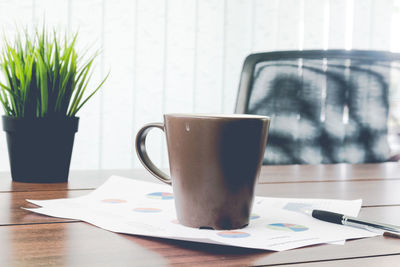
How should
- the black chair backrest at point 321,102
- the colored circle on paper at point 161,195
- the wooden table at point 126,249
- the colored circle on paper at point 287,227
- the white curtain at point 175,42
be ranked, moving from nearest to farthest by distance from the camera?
1. the wooden table at point 126,249
2. the colored circle on paper at point 287,227
3. the colored circle on paper at point 161,195
4. the black chair backrest at point 321,102
5. the white curtain at point 175,42

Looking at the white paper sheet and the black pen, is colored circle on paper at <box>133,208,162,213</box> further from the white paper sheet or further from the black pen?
the black pen

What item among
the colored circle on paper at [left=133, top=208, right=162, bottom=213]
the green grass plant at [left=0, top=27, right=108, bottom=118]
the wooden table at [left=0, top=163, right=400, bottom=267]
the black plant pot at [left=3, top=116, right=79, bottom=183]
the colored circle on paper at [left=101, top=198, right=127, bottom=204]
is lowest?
the wooden table at [left=0, top=163, right=400, bottom=267]

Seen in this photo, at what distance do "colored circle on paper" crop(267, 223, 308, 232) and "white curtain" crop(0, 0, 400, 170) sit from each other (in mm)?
1828

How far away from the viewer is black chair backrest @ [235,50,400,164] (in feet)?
4.20

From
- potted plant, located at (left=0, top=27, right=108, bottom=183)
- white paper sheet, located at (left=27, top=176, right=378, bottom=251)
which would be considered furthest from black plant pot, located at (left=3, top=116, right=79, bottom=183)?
white paper sheet, located at (left=27, top=176, right=378, bottom=251)

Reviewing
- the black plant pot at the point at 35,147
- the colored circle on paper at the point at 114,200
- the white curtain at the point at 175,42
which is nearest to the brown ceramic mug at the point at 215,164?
the colored circle on paper at the point at 114,200

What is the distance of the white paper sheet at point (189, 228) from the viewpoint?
0.44 meters

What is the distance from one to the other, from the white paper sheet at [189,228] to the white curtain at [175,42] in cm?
165

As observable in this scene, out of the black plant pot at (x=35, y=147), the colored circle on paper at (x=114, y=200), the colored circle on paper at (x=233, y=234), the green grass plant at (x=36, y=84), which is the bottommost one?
the colored circle on paper at (x=114, y=200)

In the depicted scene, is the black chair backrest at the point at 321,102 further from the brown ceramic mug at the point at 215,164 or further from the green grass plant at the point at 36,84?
the brown ceramic mug at the point at 215,164

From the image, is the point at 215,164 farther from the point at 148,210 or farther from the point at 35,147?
the point at 35,147

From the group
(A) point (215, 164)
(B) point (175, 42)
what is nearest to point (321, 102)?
(A) point (215, 164)

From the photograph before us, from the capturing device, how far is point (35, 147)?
73cm

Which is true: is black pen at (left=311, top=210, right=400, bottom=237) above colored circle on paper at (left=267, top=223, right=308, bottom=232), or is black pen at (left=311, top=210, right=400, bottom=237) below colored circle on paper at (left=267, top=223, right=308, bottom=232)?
above
